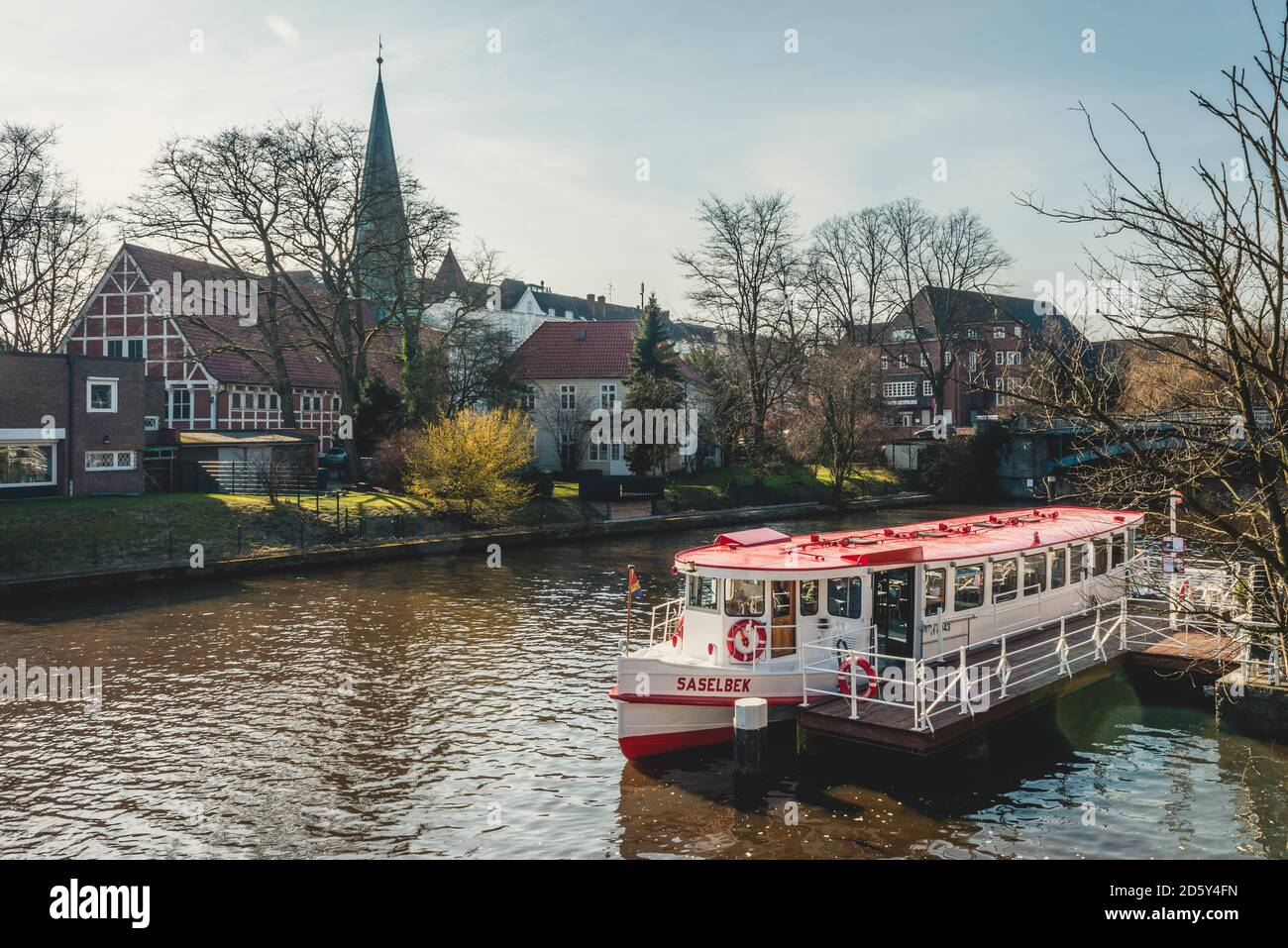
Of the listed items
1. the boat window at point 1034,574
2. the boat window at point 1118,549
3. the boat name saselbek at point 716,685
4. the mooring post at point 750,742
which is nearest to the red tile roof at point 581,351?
the boat window at point 1118,549

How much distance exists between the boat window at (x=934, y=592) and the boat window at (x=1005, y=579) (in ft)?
6.81

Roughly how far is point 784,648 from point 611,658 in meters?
7.69

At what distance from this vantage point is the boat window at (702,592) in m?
18.1

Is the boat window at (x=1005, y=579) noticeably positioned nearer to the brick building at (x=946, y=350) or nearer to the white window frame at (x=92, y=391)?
the white window frame at (x=92, y=391)

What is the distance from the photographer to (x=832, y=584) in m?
18.3

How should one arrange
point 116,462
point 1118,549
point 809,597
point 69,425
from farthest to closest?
point 116,462 → point 69,425 → point 1118,549 → point 809,597

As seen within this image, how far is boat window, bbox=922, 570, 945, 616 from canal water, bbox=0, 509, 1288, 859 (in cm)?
261

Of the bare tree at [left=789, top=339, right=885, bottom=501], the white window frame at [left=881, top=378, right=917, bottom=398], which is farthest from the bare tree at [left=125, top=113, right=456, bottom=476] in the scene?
the white window frame at [left=881, top=378, right=917, bottom=398]

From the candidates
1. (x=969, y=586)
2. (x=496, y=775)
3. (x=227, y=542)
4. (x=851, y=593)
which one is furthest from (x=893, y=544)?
(x=227, y=542)

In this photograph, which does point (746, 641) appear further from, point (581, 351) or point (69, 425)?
point (581, 351)

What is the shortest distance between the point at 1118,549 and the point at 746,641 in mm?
14055

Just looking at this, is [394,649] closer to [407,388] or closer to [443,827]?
[443,827]

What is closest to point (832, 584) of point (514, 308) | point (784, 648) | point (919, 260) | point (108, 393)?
point (784, 648)

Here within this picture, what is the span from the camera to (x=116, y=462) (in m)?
44.1
